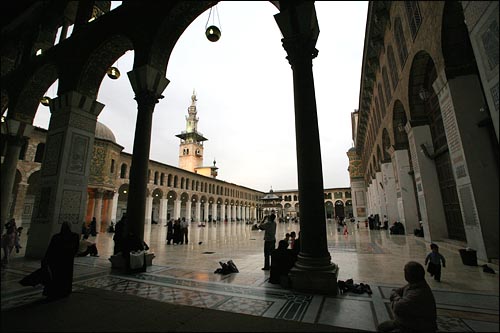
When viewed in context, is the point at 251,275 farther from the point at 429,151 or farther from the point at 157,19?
the point at 429,151

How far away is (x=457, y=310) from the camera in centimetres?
279

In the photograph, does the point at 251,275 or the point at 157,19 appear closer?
the point at 251,275

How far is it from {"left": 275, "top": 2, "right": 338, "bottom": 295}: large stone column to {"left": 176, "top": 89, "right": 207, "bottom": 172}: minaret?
49.0 metres

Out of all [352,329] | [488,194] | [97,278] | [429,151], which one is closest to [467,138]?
[488,194]

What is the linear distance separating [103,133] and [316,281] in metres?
23.3

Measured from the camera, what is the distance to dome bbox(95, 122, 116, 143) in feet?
67.1

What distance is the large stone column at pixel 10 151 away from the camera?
7.65m

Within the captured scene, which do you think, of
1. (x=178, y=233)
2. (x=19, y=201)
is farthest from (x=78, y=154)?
(x=19, y=201)

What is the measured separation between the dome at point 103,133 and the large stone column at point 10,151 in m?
13.0

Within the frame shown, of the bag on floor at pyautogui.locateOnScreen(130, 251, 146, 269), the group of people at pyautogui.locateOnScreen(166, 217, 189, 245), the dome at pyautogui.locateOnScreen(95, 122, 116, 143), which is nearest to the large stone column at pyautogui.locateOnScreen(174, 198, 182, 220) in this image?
the dome at pyautogui.locateOnScreen(95, 122, 116, 143)

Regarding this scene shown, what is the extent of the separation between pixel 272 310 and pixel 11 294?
12.3ft

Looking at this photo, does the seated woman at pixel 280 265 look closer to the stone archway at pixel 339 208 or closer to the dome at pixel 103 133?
the dome at pixel 103 133

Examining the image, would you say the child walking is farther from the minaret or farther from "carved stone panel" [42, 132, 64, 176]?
the minaret

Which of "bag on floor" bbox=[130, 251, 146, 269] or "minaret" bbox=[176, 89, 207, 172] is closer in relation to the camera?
"bag on floor" bbox=[130, 251, 146, 269]
